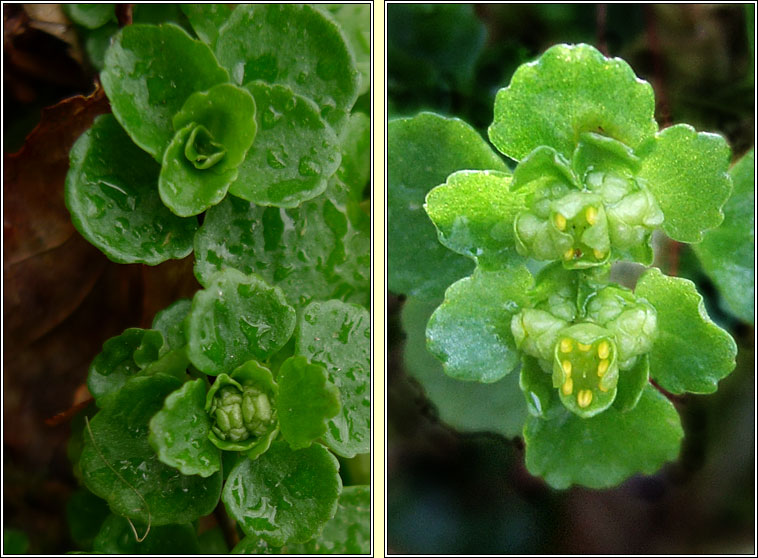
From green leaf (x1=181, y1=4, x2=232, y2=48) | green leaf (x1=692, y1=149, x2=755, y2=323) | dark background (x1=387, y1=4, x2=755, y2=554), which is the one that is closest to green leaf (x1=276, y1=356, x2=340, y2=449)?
dark background (x1=387, y1=4, x2=755, y2=554)

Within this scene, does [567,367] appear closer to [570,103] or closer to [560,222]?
Answer: [560,222]

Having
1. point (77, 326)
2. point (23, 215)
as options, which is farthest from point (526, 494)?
point (23, 215)

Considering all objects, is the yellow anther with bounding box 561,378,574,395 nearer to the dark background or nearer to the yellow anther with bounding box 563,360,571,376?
the yellow anther with bounding box 563,360,571,376

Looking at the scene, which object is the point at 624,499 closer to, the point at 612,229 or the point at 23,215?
the point at 612,229

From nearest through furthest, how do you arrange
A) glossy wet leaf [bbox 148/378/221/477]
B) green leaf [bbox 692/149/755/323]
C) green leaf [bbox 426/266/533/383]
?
glossy wet leaf [bbox 148/378/221/477], green leaf [bbox 426/266/533/383], green leaf [bbox 692/149/755/323]

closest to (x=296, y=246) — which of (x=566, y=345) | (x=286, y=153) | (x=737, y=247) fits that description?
(x=286, y=153)
